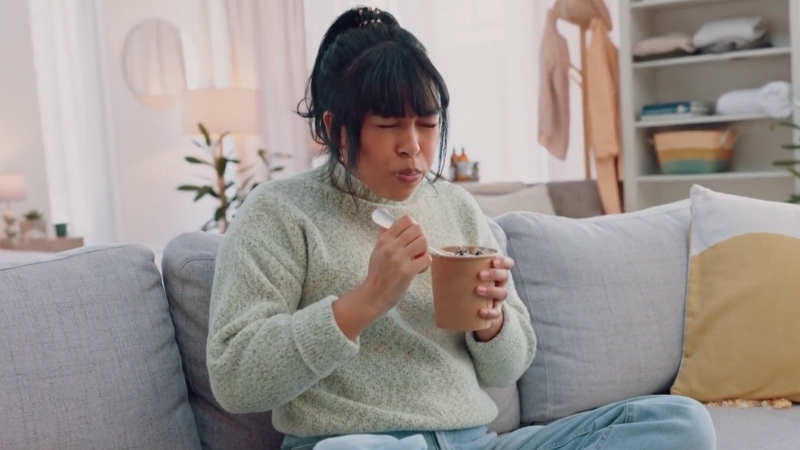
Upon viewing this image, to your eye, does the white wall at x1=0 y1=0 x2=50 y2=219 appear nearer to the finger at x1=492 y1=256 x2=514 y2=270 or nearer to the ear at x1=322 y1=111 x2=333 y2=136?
the ear at x1=322 y1=111 x2=333 y2=136

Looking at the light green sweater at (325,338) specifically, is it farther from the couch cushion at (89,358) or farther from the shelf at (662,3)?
the shelf at (662,3)

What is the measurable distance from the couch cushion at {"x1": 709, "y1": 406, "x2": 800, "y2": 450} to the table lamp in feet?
12.7

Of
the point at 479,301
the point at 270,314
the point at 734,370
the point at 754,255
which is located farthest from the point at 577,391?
the point at 270,314

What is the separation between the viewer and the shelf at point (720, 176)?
11.0 feet

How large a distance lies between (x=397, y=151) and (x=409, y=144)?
0.06 ft

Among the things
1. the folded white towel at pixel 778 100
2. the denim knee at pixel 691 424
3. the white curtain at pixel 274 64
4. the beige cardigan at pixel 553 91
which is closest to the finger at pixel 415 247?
the denim knee at pixel 691 424

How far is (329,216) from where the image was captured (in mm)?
1192

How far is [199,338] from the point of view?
134 cm

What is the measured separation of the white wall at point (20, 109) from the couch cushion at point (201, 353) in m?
3.68

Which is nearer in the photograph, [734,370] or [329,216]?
[329,216]

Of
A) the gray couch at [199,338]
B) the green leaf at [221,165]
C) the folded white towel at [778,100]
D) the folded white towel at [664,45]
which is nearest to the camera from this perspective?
the gray couch at [199,338]

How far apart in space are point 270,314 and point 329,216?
0.19 m

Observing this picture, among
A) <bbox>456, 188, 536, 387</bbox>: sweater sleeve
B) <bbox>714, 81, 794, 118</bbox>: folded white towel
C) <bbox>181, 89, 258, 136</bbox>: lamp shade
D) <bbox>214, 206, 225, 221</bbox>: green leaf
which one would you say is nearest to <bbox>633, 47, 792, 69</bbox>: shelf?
<bbox>714, 81, 794, 118</bbox>: folded white towel

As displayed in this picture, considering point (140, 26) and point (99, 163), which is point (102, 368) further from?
point (140, 26)
